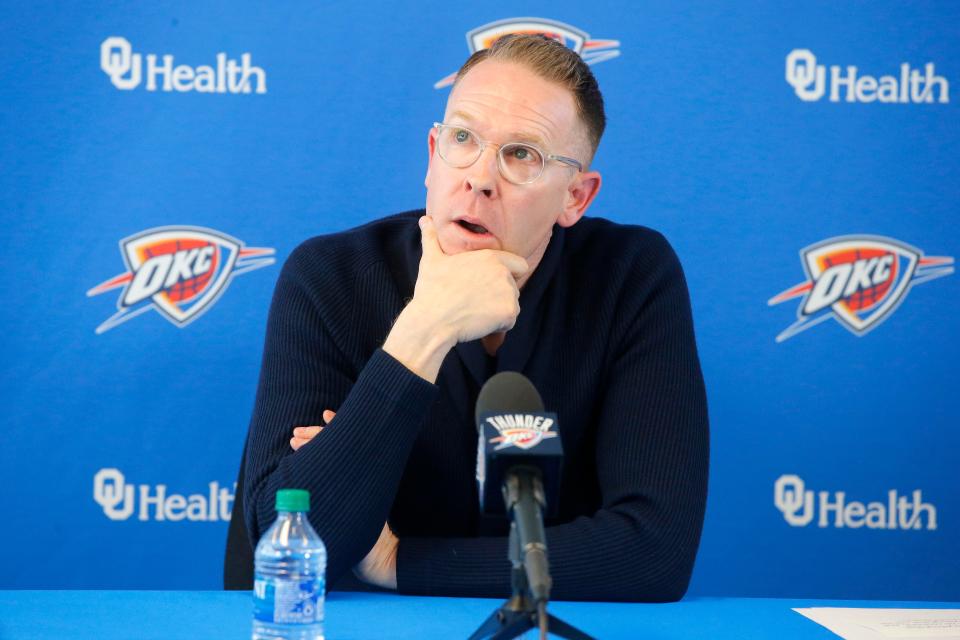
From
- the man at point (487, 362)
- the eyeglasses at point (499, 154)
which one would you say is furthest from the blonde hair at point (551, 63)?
the eyeglasses at point (499, 154)

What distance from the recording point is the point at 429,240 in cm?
187

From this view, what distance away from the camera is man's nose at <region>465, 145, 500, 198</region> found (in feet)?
Answer: 6.00

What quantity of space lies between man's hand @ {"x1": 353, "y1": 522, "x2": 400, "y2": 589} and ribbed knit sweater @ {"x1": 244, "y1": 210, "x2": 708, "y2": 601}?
0.08 ft

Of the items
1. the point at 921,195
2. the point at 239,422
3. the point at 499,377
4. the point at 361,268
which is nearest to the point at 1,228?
the point at 239,422

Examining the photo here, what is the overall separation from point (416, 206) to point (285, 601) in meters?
1.75

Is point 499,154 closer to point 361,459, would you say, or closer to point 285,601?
point 361,459

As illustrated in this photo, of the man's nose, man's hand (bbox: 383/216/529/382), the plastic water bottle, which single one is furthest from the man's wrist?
the plastic water bottle

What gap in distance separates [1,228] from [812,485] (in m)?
2.18

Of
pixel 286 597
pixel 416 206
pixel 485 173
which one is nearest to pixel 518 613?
pixel 286 597

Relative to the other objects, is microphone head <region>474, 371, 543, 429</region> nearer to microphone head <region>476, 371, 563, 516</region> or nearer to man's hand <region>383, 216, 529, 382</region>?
microphone head <region>476, 371, 563, 516</region>

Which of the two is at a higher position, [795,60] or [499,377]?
[795,60]

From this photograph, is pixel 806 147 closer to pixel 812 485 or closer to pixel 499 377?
pixel 812 485

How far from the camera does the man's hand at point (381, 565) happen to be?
1.61 m

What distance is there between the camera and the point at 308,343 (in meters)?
1.87
